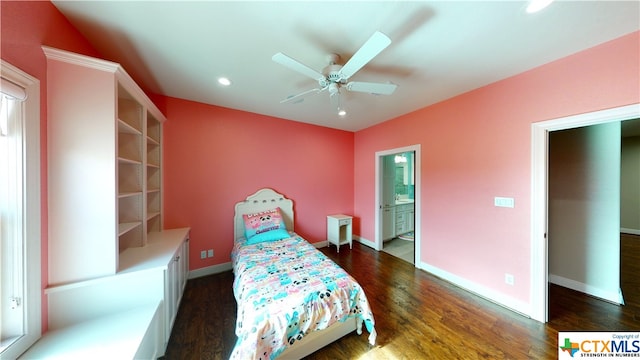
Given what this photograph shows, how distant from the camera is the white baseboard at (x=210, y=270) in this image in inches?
111

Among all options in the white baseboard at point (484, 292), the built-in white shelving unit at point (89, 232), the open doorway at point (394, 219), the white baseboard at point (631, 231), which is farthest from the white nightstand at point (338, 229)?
the white baseboard at point (631, 231)

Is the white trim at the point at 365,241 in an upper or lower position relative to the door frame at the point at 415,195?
lower

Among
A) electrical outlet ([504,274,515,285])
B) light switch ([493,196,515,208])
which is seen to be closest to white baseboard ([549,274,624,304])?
electrical outlet ([504,274,515,285])

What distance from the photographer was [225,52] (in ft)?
5.77

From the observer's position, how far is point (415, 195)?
3.21m

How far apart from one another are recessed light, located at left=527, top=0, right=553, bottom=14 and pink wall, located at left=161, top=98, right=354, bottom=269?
3.03 meters

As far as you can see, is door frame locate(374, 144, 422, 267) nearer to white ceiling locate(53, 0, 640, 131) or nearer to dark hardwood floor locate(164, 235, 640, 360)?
dark hardwood floor locate(164, 235, 640, 360)

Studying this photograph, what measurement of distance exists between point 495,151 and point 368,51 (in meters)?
2.08

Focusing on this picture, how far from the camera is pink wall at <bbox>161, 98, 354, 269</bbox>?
2.75m

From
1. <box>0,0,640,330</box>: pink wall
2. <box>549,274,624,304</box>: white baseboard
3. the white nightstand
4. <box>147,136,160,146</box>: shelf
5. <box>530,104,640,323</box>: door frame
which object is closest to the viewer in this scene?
<box>0,0,640,330</box>: pink wall

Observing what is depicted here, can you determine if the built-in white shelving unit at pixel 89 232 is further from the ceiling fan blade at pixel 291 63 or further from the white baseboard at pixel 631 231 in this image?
the white baseboard at pixel 631 231

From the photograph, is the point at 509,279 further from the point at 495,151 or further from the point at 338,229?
the point at 338,229

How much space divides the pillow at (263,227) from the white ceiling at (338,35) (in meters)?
1.89

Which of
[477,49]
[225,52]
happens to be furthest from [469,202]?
[225,52]
